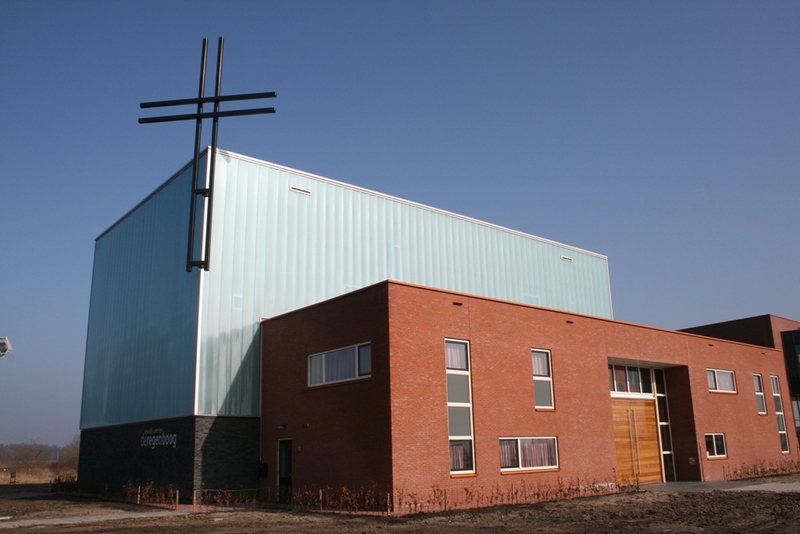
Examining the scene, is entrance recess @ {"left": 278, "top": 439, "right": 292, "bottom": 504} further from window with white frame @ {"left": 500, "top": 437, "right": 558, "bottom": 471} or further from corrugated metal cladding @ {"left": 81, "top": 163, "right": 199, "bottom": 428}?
→ window with white frame @ {"left": 500, "top": 437, "right": 558, "bottom": 471}

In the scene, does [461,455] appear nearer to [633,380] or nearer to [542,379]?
[542,379]

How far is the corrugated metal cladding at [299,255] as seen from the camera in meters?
23.8

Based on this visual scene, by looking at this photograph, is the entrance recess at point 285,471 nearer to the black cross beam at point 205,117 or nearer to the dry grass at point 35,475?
the black cross beam at point 205,117

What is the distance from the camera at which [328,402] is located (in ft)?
67.9

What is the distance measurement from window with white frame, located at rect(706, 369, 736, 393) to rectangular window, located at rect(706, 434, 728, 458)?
200 centimetres

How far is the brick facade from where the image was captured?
18.6 metres

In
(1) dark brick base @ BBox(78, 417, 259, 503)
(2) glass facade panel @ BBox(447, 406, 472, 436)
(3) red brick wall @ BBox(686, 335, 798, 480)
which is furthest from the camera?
(3) red brick wall @ BBox(686, 335, 798, 480)

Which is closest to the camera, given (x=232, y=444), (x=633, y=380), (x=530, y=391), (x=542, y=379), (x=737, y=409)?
(x=530, y=391)

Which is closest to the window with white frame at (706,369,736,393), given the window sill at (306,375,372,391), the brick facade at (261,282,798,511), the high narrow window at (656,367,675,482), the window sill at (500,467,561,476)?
the brick facade at (261,282,798,511)

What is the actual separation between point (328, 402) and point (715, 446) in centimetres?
1730

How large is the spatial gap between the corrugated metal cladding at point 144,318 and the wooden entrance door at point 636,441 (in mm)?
15534

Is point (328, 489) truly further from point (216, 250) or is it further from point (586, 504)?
point (216, 250)

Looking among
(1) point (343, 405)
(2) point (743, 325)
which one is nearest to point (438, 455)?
(1) point (343, 405)

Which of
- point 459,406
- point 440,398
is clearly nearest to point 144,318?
point 440,398
